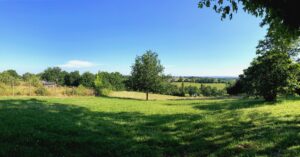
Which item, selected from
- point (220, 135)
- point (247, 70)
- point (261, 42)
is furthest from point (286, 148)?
point (261, 42)

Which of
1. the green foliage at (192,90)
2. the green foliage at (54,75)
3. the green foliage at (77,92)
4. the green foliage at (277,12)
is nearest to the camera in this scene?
the green foliage at (277,12)

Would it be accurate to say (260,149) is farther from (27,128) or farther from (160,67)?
(160,67)

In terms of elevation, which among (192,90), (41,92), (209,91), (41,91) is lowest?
(209,91)

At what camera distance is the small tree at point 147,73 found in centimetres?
4400

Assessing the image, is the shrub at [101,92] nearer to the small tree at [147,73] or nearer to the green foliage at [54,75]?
the small tree at [147,73]

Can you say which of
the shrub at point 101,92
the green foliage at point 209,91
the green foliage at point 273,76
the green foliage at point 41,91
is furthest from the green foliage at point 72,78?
the green foliage at point 273,76

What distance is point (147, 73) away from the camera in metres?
43.8

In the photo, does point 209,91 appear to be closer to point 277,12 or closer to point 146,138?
point 146,138

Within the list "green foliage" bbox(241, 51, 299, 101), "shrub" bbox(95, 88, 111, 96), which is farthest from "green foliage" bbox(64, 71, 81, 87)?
"green foliage" bbox(241, 51, 299, 101)

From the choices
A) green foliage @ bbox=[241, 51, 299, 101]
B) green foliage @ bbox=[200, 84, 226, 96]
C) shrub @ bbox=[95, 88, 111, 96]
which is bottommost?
green foliage @ bbox=[200, 84, 226, 96]

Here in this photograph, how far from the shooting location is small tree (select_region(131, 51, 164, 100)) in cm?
4400

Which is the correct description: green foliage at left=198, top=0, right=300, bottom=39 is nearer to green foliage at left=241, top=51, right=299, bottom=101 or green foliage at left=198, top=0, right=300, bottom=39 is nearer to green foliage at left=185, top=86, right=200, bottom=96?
green foliage at left=241, top=51, right=299, bottom=101

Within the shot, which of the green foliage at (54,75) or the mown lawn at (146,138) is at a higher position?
the green foliage at (54,75)

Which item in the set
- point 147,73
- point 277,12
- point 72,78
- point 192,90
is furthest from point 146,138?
point 72,78
